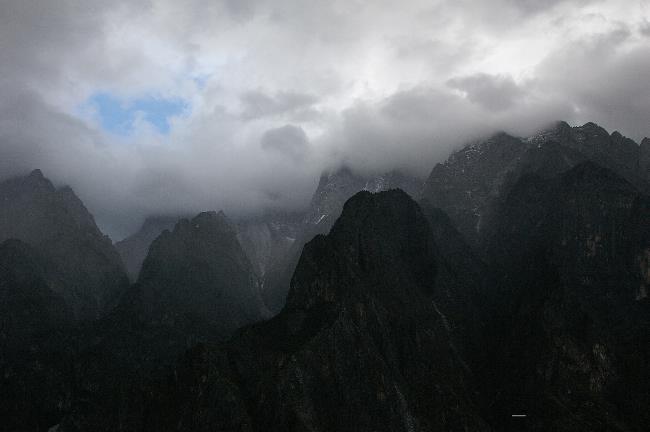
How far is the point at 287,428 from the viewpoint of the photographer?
199375mm
